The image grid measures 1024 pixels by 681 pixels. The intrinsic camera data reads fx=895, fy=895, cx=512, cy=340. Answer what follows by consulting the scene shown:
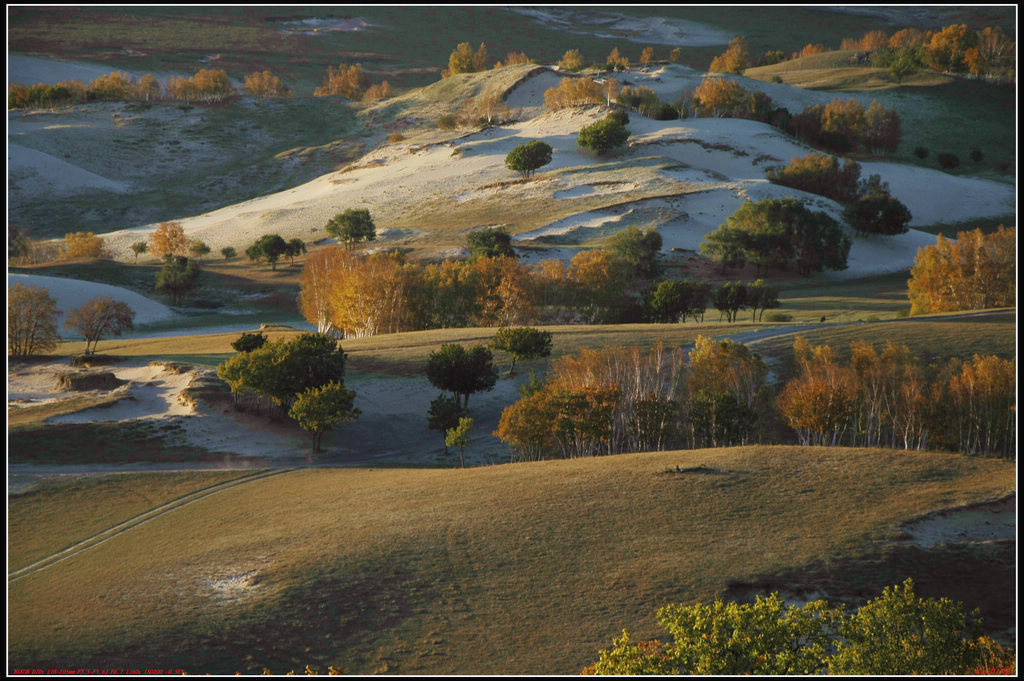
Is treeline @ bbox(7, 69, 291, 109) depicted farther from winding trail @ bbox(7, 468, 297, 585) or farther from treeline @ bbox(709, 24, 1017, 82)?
winding trail @ bbox(7, 468, 297, 585)

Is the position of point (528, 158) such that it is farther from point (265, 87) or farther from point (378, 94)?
point (265, 87)

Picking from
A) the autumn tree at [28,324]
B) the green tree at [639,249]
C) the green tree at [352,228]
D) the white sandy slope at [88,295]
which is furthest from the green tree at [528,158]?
the autumn tree at [28,324]

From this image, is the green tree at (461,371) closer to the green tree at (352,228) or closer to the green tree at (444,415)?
the green tree at (444,415)

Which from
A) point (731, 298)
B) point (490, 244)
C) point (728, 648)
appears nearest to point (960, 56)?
point (490, 244)

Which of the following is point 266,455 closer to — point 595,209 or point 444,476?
point 444,476

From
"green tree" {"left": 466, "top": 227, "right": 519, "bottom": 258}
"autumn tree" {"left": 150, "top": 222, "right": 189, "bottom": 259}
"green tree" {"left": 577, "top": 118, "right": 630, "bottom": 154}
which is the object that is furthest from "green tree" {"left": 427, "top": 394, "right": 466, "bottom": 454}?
"green tree" {"left": 577, "top": 118, "right": 630, "bottom": 154}
